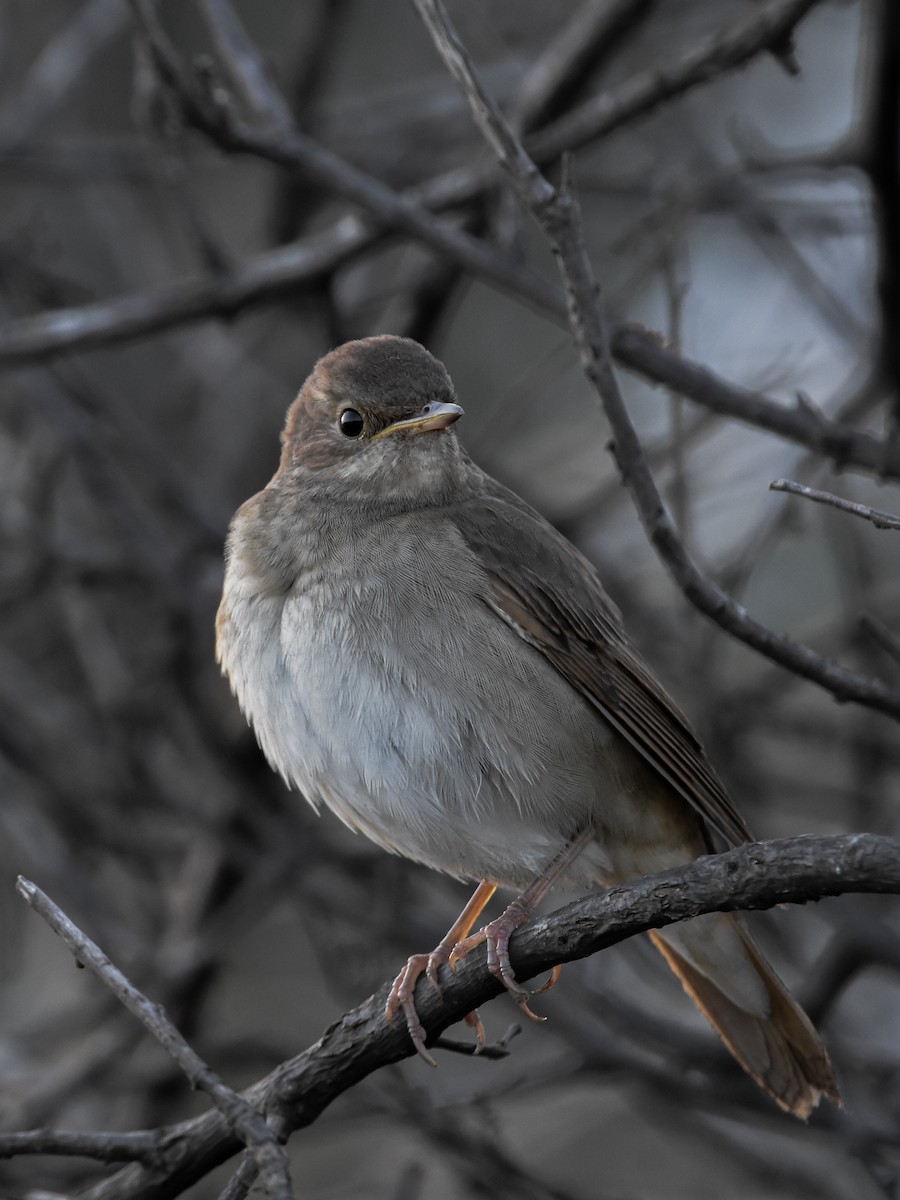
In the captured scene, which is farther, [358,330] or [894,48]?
[358,330]

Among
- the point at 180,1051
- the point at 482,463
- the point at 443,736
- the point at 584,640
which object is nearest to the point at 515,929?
the point at 443,736

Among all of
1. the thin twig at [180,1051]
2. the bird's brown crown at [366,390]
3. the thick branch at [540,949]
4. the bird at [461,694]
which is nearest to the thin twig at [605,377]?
the thick branch at [540,949]

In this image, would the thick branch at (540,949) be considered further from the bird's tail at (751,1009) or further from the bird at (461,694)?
the bird's tail at (751,1009)

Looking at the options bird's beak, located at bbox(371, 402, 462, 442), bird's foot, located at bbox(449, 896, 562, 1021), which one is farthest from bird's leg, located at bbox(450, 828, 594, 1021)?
bird's beak, located at bbox(371, 402, 462, 442)

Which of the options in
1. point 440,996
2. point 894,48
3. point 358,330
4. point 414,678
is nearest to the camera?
point 440,996

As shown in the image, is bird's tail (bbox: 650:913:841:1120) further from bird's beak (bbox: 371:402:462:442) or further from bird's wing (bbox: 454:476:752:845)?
bird's beak (bbox: 371:402:462:442)

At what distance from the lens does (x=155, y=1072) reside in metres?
6.18

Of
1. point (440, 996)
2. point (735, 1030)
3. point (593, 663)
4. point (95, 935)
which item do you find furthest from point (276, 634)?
point (95, 935)

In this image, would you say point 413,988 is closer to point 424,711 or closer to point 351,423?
point 424,711

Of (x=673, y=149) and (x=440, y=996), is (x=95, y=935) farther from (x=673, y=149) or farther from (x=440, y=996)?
(x=673, y=149)

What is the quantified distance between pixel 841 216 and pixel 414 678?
3949 mm

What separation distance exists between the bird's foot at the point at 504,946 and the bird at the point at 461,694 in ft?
0.05

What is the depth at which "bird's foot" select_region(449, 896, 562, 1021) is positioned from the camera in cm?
351

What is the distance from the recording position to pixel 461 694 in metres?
4.09
